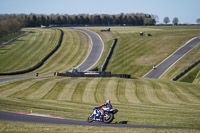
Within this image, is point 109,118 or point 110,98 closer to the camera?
point 109,118

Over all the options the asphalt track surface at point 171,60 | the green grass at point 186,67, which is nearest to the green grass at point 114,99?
the green grass at point 186,67

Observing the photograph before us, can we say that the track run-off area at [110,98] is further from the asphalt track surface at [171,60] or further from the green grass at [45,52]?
the green grass at [45,52]

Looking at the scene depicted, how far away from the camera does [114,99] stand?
41312mm

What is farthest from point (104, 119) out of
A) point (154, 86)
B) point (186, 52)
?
point (186, 52)

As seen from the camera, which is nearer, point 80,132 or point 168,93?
point 80,132

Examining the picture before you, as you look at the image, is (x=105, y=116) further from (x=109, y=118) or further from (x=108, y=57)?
(x=108, y=57)

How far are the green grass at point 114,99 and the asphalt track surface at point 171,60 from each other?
20850mm

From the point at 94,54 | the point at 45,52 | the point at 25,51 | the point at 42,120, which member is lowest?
the point at 25,51

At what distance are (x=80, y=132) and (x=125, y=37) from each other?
102825 mm

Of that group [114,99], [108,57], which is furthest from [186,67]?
[114,99]

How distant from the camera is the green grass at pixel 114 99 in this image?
2700 cm

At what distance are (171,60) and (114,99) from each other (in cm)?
4724

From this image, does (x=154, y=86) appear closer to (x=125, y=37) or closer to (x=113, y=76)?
(x=113, y=76)

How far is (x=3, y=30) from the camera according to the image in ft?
447
